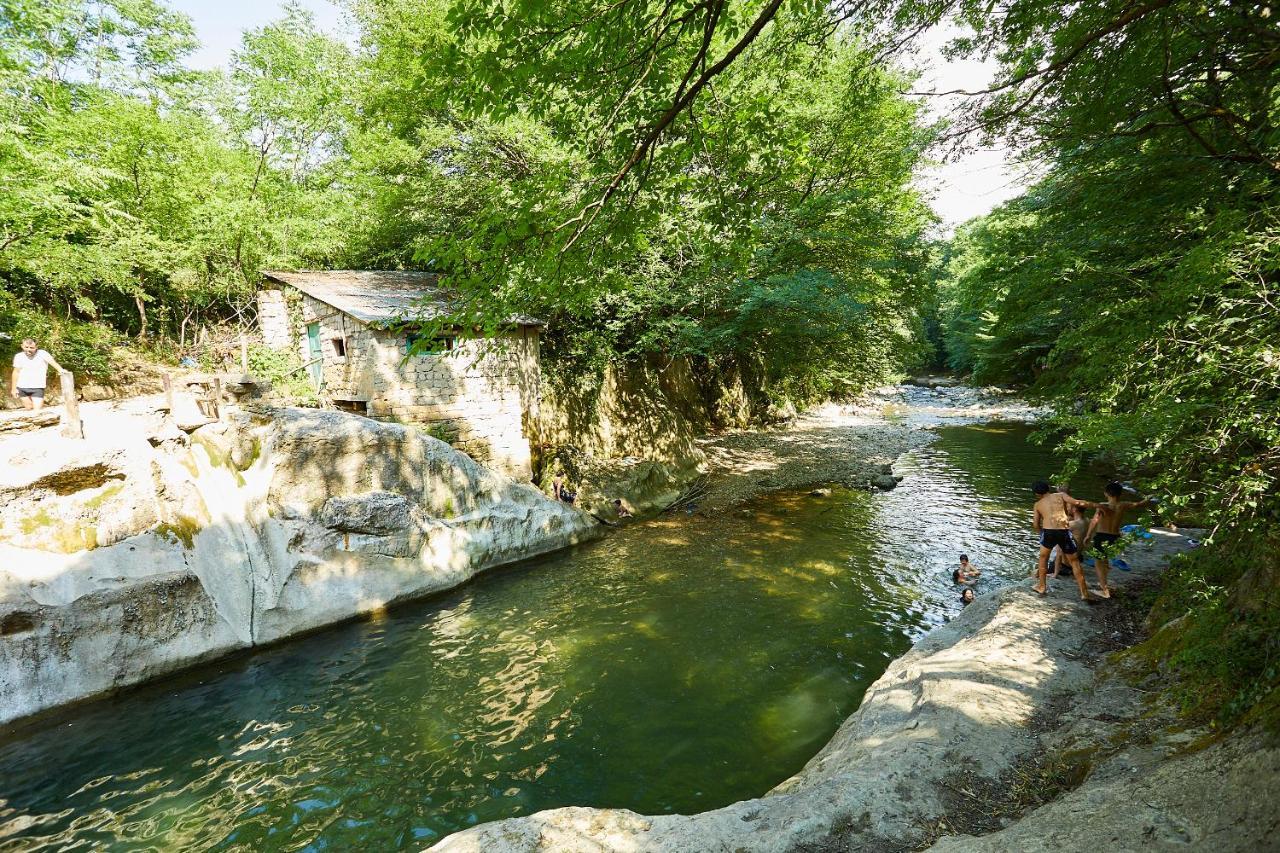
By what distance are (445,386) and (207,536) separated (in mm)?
7073

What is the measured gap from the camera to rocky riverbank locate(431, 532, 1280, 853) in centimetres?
280

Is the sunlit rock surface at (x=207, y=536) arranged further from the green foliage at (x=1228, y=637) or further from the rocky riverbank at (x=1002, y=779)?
the green foliage at (x=1228, y=637)

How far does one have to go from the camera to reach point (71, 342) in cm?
1594

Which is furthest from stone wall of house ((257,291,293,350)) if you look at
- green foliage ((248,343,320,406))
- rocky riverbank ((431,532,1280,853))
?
rocky riverbank ((431,532,1280,853))

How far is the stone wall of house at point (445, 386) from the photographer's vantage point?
15.2 m

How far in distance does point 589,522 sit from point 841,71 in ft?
55.6

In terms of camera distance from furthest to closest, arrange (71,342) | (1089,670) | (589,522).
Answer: (71,342), (589,522), (1089,670)

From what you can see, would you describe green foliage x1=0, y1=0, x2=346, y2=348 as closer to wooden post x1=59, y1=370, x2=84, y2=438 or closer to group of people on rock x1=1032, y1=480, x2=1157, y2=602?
wooden post x1=59, y1=370, x2=84, y2=438

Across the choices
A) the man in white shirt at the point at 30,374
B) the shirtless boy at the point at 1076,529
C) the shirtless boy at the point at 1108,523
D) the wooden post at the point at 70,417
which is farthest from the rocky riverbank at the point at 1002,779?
the man in white shirt at the point at 30,374

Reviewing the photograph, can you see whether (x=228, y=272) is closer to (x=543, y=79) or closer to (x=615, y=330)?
(x=615, y=330)

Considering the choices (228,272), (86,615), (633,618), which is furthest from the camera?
(228,272)

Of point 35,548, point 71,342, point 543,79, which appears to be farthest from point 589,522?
point 71,342

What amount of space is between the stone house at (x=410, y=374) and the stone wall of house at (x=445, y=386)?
1.1 inches

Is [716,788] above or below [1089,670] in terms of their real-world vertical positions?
below
